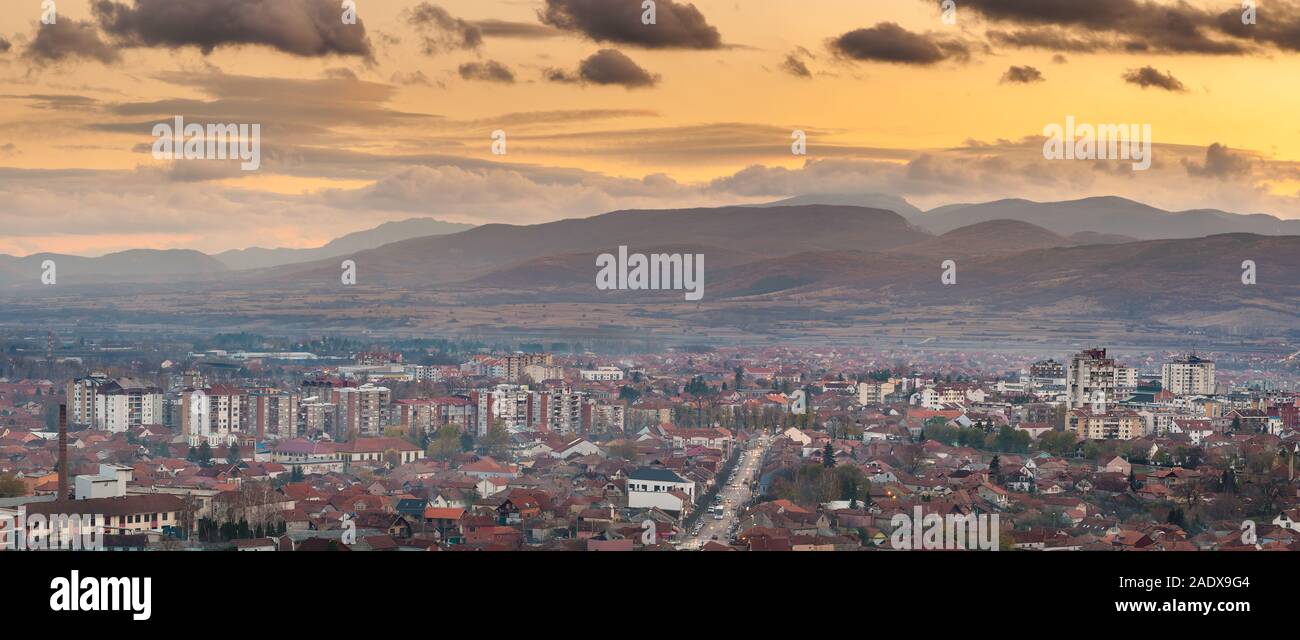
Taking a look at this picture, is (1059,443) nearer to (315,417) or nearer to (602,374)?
(315,417)

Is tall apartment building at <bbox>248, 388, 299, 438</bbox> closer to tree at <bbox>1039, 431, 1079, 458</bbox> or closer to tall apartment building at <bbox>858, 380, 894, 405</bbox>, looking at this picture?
tall apartment building at <bbox>858, 380, 894, 405</bbox>

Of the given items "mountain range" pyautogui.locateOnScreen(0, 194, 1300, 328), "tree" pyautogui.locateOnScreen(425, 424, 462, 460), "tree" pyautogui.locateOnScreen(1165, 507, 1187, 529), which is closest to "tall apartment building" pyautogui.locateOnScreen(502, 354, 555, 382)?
"tree" pyautogui.locateOnScreen(425, 424, 462, 460)

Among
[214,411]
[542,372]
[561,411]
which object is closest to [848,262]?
[542,372]

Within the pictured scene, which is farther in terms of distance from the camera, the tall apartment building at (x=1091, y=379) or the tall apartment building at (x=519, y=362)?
the tall apartment building at (x=519, y=362)

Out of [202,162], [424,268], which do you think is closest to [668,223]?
[424,268]

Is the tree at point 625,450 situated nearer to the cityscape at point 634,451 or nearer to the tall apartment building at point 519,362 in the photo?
the cityscape at point 634,451

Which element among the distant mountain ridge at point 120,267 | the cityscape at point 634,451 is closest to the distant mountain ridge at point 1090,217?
the distant mountain ridge at point 120,267
